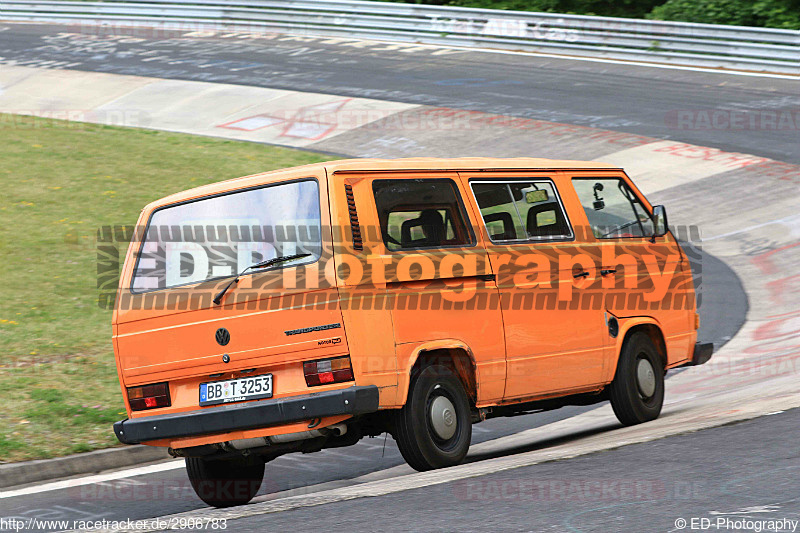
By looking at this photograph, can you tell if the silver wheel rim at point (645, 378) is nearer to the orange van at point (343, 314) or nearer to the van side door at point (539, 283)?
the van side door at point (539, 283)

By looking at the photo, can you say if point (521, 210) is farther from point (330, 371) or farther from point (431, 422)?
point (330, 371)

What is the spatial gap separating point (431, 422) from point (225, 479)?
1.54 metres

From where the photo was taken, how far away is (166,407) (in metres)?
6.50

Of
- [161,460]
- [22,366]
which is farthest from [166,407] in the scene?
[22,366]

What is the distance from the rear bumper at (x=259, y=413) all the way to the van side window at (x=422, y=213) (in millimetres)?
1042

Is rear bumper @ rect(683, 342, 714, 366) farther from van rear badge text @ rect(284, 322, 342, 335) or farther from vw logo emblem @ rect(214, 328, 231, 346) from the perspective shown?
vw logo emblem @ rect(214, 328, 231, 346)

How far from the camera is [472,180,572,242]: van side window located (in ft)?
23.8

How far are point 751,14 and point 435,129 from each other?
38.0 ft

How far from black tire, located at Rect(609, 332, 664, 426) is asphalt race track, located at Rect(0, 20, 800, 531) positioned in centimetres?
111

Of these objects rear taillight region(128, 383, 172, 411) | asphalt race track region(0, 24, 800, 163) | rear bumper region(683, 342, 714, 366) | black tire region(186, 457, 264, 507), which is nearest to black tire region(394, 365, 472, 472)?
black tire region(186, 457, 264, 507)

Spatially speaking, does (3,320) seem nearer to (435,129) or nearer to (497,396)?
(497,396)

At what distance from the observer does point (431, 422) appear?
6.58 m

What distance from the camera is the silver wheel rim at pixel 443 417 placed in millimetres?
6602

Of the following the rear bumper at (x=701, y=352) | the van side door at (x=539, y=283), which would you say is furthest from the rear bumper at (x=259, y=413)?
the rear bumper at (x=701, y=352)
